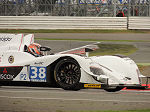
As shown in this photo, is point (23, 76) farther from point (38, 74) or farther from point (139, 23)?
point (139, 23)

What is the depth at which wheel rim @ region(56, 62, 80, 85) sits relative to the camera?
8.59 meters

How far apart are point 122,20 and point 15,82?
19.1 metres

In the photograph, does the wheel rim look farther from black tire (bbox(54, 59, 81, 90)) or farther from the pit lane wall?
the pit lane wall

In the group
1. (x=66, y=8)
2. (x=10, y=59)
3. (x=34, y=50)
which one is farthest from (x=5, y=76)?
(x=66, y=8)

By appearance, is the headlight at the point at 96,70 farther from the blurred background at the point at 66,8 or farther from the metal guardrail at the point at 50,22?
the blurred background at the point at 66,8

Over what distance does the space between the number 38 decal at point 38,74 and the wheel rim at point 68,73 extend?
1.17ft

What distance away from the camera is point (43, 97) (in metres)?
8.72

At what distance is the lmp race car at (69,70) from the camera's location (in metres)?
8.55

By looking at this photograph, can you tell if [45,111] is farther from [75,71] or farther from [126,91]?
[126,91]

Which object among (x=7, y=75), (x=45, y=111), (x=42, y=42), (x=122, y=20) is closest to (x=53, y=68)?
(x=7, y=75)

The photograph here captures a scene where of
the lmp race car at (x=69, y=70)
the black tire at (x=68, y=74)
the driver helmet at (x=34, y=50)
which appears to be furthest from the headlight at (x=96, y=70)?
the driver helmet at (x=34, y=50)

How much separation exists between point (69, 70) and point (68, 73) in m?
0.07

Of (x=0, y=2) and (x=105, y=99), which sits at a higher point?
(x=0, y=2)

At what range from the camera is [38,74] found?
8.93 meters
